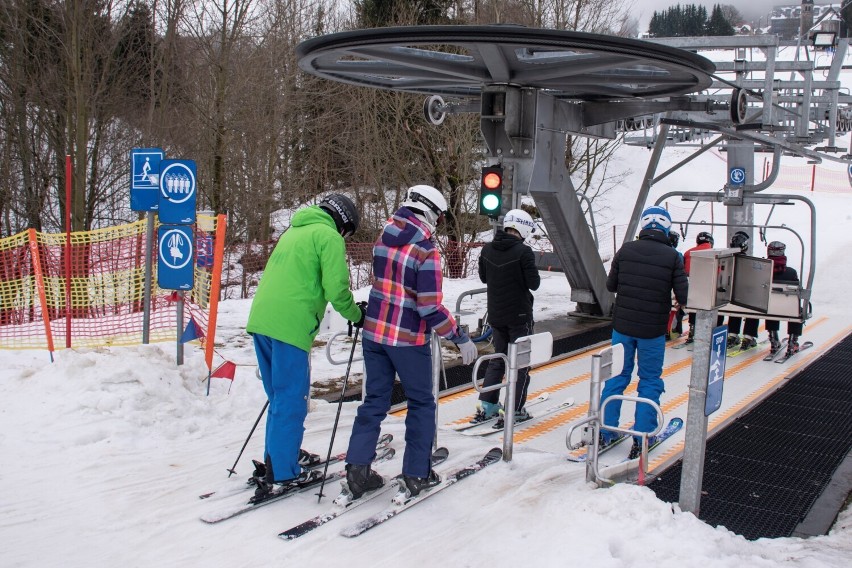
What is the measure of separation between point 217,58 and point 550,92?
550 inches

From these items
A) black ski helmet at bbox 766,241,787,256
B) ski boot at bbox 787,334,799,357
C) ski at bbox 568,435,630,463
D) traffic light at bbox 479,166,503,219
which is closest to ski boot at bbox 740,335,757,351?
ski boot at bbox 787,334,799,357

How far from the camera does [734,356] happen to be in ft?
35.8

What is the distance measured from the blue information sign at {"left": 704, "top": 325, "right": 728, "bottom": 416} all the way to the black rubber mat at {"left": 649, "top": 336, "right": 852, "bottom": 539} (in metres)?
0.94

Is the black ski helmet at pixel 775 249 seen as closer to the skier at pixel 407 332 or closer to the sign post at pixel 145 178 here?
the skier at pixel 407 332

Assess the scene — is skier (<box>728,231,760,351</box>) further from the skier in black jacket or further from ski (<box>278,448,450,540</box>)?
ski (<box>278,448,450,540</box>)

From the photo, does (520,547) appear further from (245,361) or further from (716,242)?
(716,242)

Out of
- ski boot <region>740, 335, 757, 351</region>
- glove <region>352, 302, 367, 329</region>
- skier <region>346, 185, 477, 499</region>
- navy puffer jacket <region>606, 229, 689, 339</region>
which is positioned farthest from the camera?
ski boot <region>740, 335, 757, 351</region>

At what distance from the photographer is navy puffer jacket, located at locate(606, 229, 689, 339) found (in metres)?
6.31

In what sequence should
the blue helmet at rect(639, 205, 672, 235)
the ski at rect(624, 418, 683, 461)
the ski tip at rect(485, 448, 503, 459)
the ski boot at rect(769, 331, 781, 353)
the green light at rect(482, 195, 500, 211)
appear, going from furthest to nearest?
the ski boot at rect(769, 331, 781, 353) → the green light at rect(482, 195, 500, 211) → the ski at rect(624, 418, 683, 461) → the blue helmet at rect(639, 205, 672, 235) → the ski tip at rect(485, 448, 503, 459)

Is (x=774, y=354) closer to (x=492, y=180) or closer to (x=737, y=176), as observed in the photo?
(x=737, y=176)

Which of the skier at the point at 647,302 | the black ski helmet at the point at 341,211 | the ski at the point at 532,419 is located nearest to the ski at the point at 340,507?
the ski at the point at 532,419

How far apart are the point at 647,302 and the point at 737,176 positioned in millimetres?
7205

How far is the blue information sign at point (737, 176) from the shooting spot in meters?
12.5

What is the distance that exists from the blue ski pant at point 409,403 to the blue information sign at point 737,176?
9.00 metres
